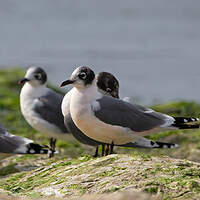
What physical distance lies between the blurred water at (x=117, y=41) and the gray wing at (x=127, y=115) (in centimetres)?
989

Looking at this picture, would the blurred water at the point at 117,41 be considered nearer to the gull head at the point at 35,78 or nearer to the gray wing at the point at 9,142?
the gull head at the point at 35,78

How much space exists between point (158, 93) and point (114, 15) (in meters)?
16.6

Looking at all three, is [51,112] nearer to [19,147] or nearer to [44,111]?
[44,111]

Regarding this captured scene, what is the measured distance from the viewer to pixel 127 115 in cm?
687

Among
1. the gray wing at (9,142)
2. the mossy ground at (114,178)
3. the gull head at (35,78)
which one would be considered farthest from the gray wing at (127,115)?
the gull head at (35,78)

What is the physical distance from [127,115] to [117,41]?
19515mm

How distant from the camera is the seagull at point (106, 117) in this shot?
6680 mm

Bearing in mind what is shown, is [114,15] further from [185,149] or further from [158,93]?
[185,149]

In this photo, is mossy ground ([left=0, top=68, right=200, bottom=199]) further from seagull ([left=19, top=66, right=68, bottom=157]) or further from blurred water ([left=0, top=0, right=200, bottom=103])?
blurred water ([left=0, top=0, right=200, bottom=103])

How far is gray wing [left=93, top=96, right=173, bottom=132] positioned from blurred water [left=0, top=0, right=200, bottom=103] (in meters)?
9.89

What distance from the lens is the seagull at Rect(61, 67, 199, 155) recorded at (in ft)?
21.9

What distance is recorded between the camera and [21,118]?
11703mm

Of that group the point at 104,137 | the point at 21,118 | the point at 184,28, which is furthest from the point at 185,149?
the point at 184,28

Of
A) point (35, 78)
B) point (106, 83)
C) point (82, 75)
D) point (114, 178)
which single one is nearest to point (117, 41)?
point (35, 78)
